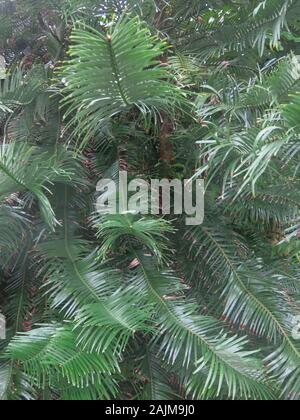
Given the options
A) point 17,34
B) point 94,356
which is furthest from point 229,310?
point 17,34

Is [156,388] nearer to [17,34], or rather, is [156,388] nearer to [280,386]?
[280,386]

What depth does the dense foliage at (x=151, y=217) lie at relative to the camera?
1.95 ft

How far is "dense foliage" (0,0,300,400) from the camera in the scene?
60 centimetres

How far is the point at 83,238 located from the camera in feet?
2.75

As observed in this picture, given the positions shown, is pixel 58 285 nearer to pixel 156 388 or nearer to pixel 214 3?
pixel 156 388

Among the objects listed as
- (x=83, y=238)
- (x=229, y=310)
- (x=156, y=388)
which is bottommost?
(x=156, y=388)

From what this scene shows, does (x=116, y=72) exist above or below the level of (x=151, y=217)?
above

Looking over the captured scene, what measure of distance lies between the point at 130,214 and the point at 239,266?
0.27 metres

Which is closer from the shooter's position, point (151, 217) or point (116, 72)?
point (116, 72)

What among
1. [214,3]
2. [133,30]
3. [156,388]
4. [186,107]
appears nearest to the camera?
[133,30]

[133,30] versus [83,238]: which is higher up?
[133,30]

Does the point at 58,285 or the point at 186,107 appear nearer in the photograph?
the point at 58,285

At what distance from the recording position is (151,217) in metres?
0.73

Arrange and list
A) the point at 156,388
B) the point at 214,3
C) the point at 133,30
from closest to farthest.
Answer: the point at 133,30 → the point at 156,388 → the point at 214,3
